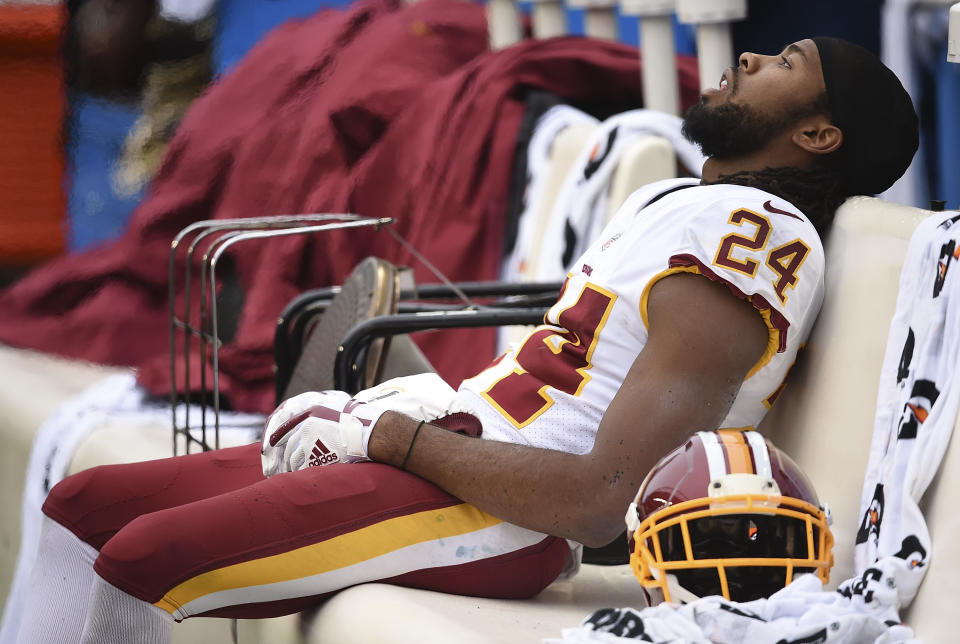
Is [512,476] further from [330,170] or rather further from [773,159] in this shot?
[330,170]

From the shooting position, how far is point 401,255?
307 cm

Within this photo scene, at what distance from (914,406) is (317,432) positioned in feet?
2.18

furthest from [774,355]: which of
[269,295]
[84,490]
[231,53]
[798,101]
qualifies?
[231,53]

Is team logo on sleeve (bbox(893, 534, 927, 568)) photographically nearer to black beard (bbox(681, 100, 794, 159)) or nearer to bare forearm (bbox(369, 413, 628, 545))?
bare forearm (bbox(369, 413, 628, 545))

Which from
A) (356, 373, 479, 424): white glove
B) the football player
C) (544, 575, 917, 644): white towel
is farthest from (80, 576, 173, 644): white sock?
(544, 575, 917, 644): white towel

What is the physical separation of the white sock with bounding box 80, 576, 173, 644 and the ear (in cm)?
91

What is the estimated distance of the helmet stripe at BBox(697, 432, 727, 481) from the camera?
1170 millimetres

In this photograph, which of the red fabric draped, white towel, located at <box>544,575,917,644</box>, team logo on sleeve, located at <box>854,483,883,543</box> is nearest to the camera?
white towel, located at <box>544,575,917,644</box>

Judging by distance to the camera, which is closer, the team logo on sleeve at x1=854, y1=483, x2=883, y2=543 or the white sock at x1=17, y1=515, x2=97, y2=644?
the team logo on sleeve at x1=854, y1=483, x2=883, y2=543

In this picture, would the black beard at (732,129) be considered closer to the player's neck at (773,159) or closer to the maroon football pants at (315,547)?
the player's neck at (773,159)

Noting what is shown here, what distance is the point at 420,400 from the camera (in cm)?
157

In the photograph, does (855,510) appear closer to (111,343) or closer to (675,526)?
(675,526)

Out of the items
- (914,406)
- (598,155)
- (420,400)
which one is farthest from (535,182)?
(914,406)

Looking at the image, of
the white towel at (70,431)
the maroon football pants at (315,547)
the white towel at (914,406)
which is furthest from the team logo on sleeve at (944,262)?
the white towel at (70,431)
